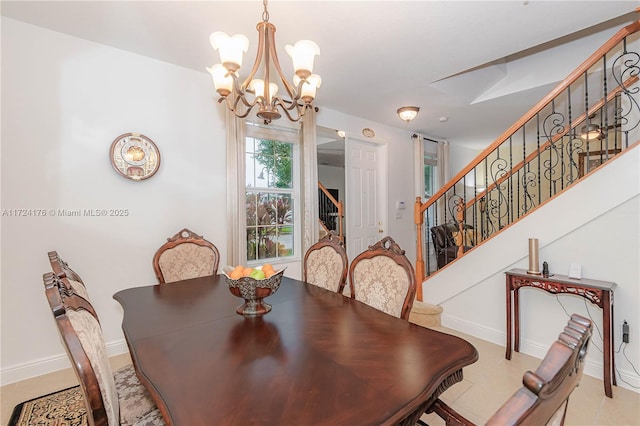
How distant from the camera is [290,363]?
1.08 m

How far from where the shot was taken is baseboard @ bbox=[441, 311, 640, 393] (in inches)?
81.6

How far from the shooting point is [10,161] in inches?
88.6

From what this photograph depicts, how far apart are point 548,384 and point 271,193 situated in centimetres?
351

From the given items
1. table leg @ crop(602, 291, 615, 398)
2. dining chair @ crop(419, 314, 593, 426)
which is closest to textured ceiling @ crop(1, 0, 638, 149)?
table leg @ crop(602, 291, 615, 398)

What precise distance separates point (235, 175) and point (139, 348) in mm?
2227

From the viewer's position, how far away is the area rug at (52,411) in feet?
5.95

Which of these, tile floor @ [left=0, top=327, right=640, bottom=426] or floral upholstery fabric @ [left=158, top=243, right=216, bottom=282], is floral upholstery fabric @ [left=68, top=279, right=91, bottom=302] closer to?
floral upholstery fabric @ [left=158, top=243, right=216, bottom=282]

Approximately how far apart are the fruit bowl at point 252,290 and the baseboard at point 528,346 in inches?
69.9

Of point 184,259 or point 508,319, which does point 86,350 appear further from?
point 508,319

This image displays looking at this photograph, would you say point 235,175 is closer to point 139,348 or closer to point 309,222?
point 309,222

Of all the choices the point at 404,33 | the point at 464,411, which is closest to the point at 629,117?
the point at 404,33

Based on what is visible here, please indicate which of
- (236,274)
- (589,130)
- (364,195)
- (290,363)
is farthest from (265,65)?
(364,195)

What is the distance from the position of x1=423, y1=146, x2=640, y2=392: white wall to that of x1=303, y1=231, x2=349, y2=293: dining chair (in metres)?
1.64

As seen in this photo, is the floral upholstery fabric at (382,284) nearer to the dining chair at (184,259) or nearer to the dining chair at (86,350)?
the dining chair at (86,350)
